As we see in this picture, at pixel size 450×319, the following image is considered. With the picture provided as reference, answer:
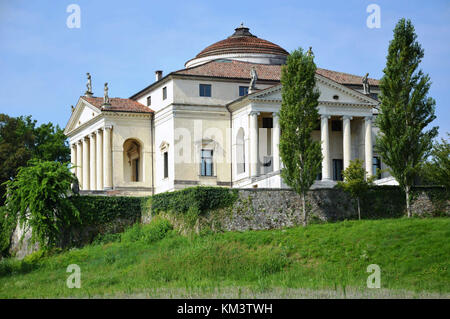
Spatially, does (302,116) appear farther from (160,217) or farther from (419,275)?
(419,275)

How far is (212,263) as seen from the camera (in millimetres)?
47062

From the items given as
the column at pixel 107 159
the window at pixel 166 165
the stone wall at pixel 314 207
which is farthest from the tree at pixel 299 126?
the column at pixel 107 159

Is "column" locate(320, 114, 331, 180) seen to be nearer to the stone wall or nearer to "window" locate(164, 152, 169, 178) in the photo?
the stone wall

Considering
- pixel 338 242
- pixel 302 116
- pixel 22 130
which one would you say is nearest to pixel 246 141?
pixel 302 116

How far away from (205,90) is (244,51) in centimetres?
957

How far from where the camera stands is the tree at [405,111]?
53.5 m

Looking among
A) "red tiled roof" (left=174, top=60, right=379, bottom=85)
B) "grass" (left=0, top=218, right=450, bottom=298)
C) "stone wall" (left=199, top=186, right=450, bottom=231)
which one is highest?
"red tiled roof" (left=174, top=60, right=379, bottom=85)

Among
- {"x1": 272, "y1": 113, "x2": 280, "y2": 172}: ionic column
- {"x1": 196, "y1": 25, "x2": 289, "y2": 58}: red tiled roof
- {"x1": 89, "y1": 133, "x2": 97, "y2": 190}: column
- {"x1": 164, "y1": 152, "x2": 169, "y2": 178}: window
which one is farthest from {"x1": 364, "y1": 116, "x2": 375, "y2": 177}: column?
{"x1": 89, "y1": 133, "x2": 97, "y2": 190}: column

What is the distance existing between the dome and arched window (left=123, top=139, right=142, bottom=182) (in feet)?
34.2

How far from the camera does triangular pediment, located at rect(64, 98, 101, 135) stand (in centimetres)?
7200

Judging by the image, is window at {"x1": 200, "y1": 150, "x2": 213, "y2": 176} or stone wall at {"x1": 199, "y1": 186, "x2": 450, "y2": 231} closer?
stone wall at {"x1": 199, "y1": 186, "x2": 450, "y2": 231}

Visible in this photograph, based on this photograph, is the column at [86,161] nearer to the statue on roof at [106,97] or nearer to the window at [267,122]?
the statue on roof at [106,97]

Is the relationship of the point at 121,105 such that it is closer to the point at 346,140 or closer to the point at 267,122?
the point at 267,122

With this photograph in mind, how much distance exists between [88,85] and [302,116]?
27218 mm
